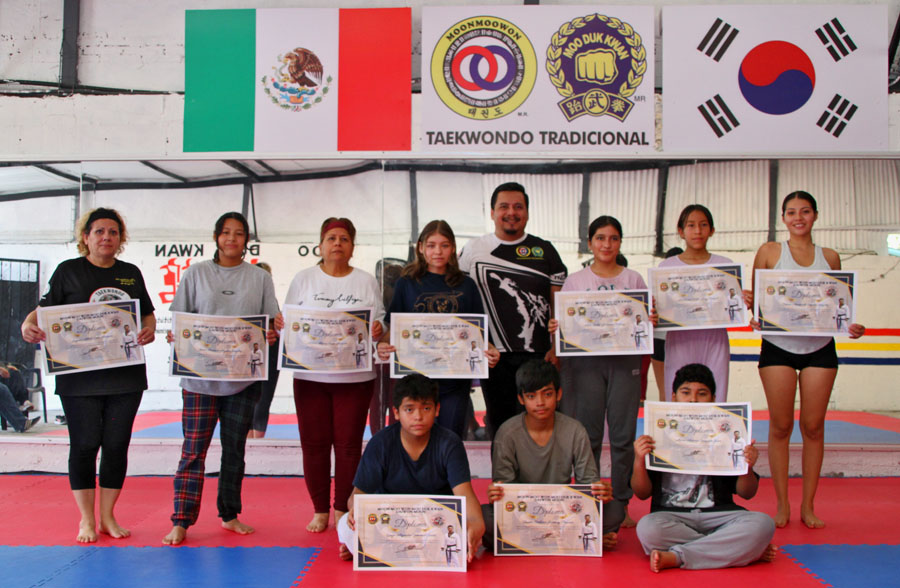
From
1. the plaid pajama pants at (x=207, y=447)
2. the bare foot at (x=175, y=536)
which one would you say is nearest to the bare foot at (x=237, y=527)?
the plaid pajama pants at (x=207, y=447)

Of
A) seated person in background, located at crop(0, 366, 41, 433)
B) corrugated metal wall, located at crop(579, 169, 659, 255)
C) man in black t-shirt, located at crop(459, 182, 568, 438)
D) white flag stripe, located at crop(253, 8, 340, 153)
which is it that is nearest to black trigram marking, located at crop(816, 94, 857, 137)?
corrugated metal wall, located at crop(579, 169, 659, 255)

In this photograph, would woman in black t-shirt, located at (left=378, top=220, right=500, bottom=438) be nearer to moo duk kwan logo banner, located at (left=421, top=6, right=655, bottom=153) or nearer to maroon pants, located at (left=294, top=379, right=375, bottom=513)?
maroon pants, located at (left=294, top=379, right=375, bottom=513)

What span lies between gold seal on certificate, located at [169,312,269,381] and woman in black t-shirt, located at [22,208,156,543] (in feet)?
0.91

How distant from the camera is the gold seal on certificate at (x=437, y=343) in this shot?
3904 mm

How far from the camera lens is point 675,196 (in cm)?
528

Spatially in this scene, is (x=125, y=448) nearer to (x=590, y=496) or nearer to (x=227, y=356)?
(x=227, y=356)

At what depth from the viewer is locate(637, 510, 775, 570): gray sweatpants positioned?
3230 millimetres

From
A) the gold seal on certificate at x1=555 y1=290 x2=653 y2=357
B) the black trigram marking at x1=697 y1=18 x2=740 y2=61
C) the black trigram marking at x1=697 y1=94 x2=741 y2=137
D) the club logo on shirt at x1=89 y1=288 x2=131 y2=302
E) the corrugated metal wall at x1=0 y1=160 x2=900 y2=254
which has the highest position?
the black trigram marking at x1=697 y1=18 x2=740 y2=61

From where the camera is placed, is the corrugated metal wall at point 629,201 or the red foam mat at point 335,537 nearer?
the red foam mat at point 335,537

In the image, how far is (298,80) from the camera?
653 cm

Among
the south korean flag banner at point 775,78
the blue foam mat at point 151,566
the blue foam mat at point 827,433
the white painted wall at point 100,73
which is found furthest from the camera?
the white painted wall at point 100,73

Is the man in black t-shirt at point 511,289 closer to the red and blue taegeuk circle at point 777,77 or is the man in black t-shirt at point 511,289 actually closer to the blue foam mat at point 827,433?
the blue foam mat at point 827,433

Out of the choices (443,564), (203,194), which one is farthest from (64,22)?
(443,564)

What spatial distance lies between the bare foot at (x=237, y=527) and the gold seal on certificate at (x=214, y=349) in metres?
0.86
